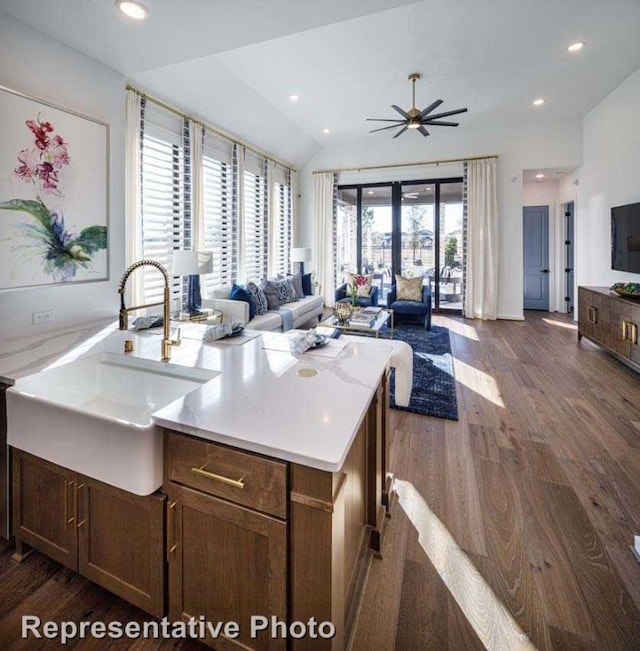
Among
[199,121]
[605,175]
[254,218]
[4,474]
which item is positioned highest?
[199,121]

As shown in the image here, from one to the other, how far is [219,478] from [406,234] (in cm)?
722

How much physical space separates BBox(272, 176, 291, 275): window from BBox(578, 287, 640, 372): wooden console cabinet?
15.8 feet

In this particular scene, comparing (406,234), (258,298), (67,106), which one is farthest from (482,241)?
(67,106)

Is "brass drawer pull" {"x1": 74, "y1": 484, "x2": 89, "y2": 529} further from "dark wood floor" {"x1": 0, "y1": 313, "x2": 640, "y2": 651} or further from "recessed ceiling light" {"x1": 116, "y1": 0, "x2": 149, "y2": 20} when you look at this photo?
"recessed ceiling light" {"x1": 116, "y1": 0, "x2": 149, "y2": 20}

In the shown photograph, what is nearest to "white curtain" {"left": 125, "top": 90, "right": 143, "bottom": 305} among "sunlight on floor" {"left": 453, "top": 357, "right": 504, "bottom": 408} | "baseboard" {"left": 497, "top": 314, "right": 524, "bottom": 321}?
"sunlight on floor" {"left": 453, "top": 357, "right": 504, "bottom": 408}

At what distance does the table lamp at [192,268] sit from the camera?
3.69 meters

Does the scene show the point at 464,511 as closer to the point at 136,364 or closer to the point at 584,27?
the point at 136,364

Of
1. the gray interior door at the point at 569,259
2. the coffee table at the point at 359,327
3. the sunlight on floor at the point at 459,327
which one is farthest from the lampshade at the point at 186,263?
the gray interior door at the point at 569,259

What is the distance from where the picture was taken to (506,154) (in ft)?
21.7

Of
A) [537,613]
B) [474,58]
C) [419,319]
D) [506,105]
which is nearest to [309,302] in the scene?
[419,319]

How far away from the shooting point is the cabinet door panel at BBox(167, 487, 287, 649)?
0.98 m

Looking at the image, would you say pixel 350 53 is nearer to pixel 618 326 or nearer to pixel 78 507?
pixel 618 326

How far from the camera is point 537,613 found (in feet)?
4.37

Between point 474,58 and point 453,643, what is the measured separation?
5.14 meters
